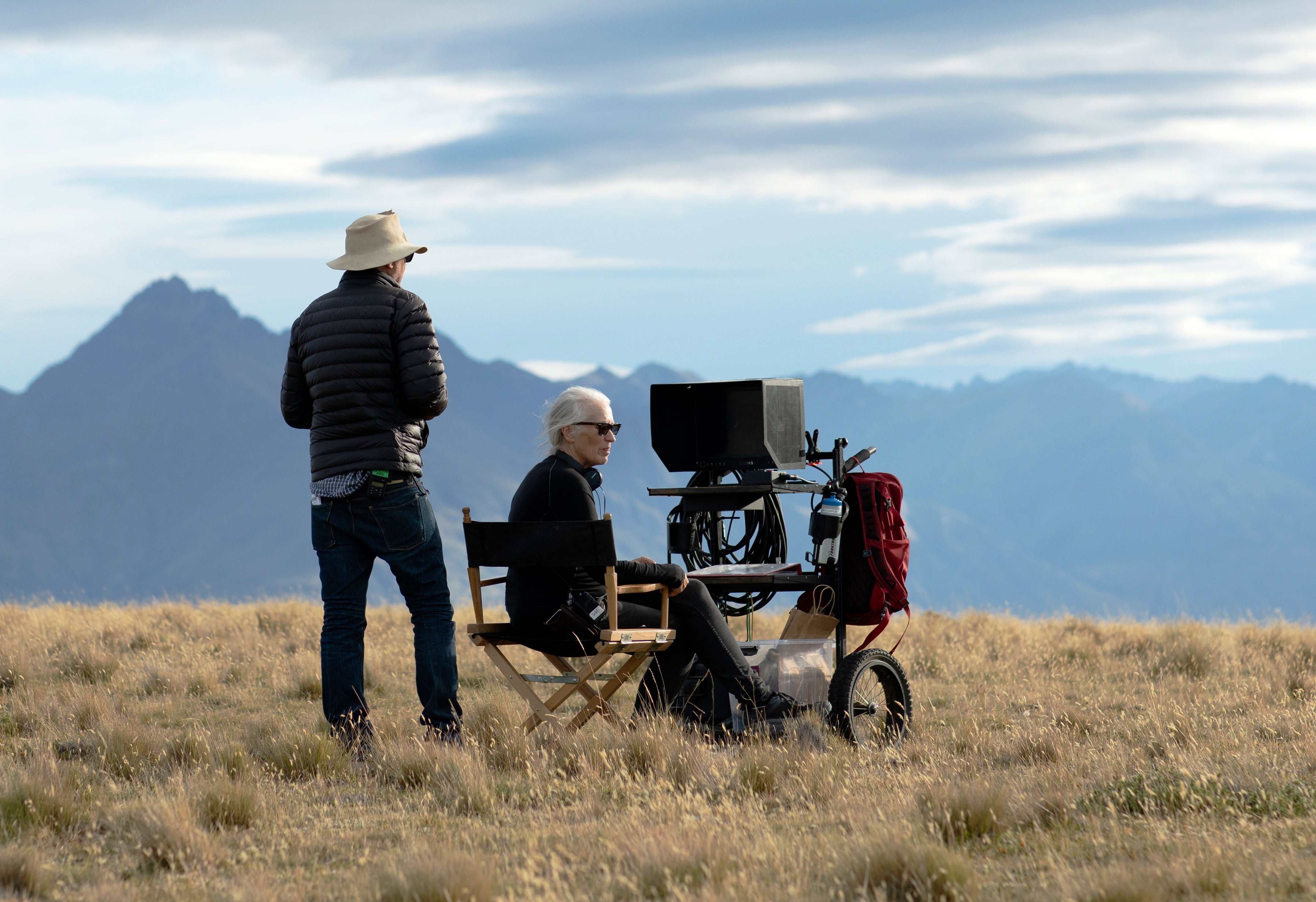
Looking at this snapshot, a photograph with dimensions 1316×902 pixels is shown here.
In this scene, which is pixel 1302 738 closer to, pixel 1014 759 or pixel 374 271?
pixel 1014 759

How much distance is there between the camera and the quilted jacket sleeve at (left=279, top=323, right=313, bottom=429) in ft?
18.6

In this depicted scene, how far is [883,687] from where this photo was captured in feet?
19.0

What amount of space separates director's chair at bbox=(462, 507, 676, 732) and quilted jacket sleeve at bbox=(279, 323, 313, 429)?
0.97m

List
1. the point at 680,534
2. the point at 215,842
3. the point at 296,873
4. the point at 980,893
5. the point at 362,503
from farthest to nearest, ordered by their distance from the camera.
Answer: the point at 680,534 < the point at 362,503 < the point at 215,842 < the point at 296,873 < the point at 980,893

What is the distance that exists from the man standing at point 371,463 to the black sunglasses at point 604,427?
577mm

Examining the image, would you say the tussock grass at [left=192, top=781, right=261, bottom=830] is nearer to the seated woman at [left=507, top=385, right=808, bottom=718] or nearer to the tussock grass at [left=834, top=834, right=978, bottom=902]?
the seated woman at [left=507, top=385, right=808, bottom=718]

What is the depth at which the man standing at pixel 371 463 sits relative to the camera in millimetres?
5367

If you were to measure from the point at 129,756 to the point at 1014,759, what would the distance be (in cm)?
357

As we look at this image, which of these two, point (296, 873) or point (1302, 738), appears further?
point (1302, 738)

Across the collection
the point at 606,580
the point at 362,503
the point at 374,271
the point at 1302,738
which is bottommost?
the point at 1302,738

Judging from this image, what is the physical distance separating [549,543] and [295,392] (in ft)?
4.78

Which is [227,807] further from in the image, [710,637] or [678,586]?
[710,637]

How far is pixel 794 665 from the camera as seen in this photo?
19.1 feet

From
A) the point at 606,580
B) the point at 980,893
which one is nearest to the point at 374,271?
the point at 606,580
